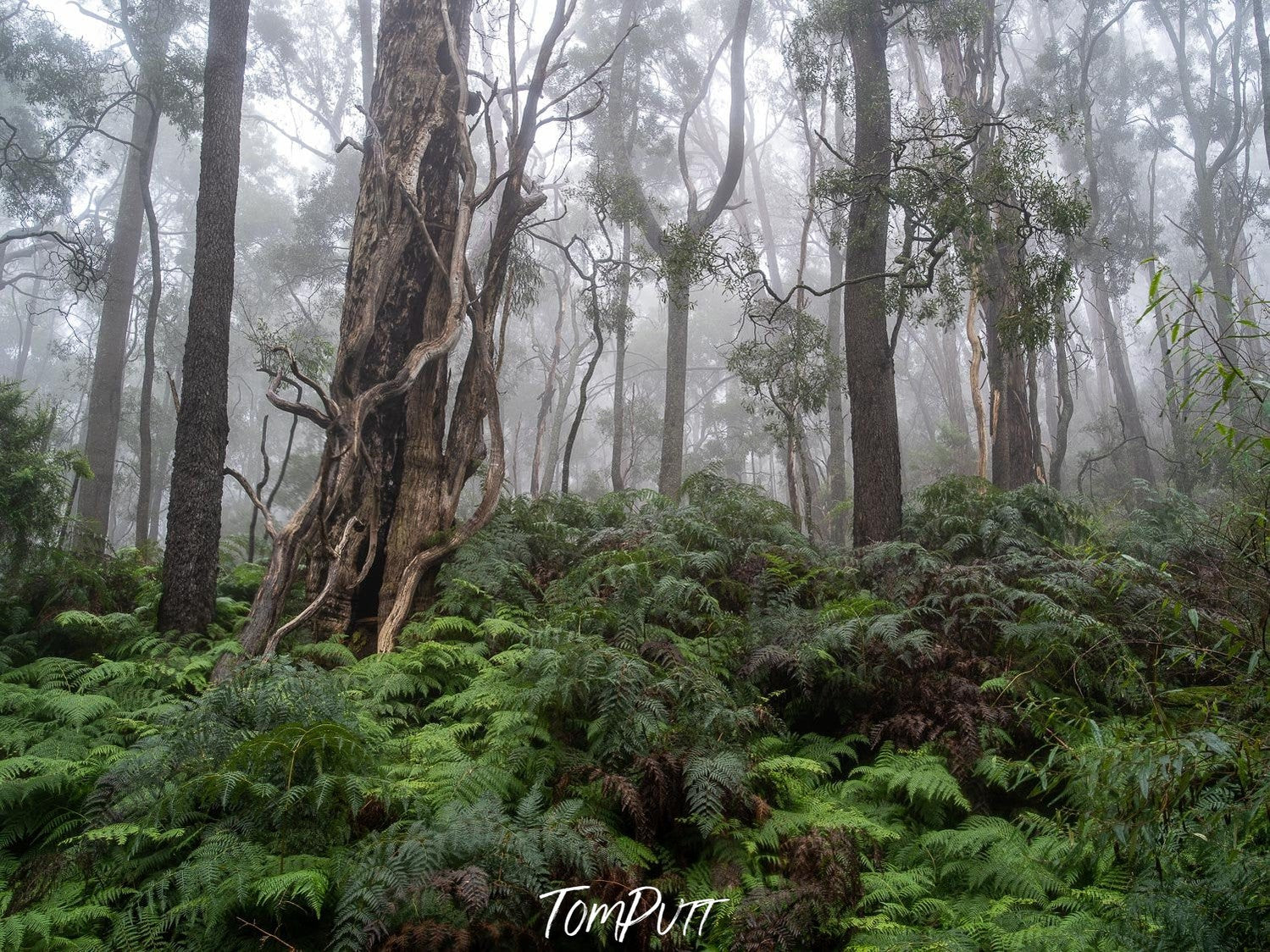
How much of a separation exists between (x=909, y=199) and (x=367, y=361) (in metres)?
5.45

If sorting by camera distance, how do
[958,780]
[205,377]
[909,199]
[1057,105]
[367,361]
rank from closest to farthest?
[958,780] → [205,377] → [367,361] → [909,199] → [1057,105]

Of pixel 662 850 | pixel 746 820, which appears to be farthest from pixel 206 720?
pixel 746 820

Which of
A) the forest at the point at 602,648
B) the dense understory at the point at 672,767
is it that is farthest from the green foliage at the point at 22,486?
the dense understory at the point at 672,767

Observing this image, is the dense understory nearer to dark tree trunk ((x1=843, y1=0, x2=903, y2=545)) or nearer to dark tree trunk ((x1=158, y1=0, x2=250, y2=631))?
dark tree trunk ((x1=158, y1=0, x2=250, y2=631))

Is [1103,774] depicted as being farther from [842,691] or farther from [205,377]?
[205,377]

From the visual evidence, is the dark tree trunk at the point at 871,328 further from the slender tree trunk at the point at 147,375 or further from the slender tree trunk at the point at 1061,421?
the slender tree trunk at the point at 147,375

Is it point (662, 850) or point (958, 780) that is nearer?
point (662, 850)

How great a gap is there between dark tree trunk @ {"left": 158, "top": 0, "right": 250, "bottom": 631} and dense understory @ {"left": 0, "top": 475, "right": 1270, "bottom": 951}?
0.39 metres

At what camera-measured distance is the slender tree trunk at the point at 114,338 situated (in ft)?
45.2

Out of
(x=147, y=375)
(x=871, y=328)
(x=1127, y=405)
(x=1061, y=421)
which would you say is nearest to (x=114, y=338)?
(x=147, y=375)

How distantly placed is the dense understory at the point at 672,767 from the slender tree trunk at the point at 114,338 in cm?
933

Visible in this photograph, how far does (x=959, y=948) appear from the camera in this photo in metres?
2.88

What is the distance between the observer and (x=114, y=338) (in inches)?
604

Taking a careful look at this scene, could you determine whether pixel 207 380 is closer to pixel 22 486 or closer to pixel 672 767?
pixel 22 486
